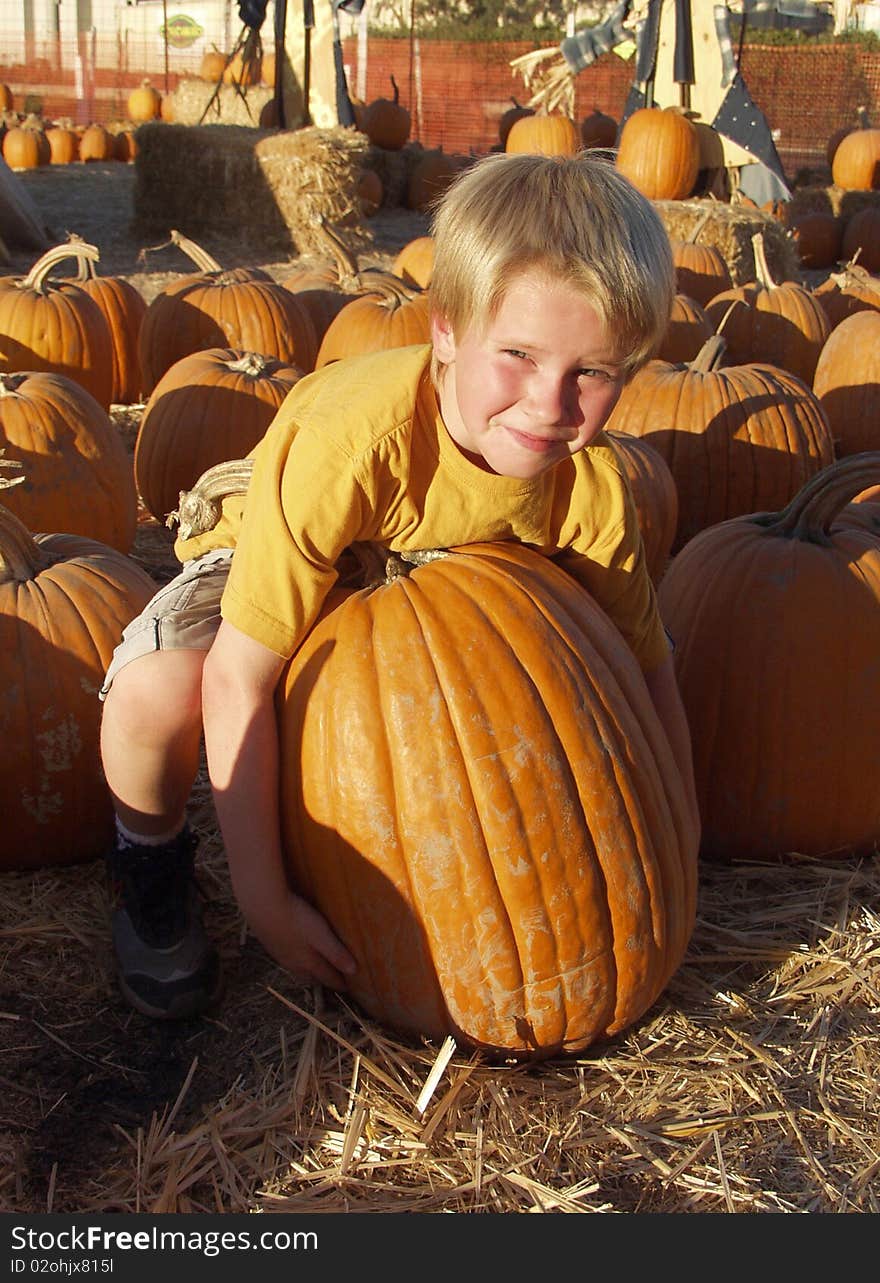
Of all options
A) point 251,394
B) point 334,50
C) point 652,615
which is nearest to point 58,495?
point 251,394

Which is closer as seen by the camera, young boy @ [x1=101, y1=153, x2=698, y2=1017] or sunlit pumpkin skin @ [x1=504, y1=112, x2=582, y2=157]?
young boy @ [x1=101, y1=153, x2=698, y2=1017]

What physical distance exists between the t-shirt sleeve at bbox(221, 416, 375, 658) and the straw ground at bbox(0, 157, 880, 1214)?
2.46 feet

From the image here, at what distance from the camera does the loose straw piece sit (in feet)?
6.74

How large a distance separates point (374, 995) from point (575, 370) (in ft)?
3.78

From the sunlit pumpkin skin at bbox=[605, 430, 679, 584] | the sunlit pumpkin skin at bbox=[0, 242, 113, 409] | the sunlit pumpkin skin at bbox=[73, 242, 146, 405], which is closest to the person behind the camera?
the sunlit pumpkin skin at bbox=[605, 430, 679, 584]

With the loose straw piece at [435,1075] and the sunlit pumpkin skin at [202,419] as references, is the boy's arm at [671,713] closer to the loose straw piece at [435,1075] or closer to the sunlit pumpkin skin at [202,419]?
the loose straw piece at [435,1075]

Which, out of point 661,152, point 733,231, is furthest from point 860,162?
point 733,231

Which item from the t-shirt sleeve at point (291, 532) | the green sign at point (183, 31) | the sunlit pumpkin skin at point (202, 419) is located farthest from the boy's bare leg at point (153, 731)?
the green sign at point (183, 31)

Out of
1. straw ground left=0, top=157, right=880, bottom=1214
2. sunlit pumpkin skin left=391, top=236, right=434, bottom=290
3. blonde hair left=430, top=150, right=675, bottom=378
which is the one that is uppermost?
blonde hair left=430, top=150, right=675, bottom=378

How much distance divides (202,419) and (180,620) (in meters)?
3.07

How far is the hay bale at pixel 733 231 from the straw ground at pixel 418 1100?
832cm

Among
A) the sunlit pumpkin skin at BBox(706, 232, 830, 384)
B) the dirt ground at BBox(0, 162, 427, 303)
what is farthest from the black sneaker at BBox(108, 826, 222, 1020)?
the dirt ground at BBox(0, 162, 427, 303)

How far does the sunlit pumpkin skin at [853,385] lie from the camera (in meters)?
6.28

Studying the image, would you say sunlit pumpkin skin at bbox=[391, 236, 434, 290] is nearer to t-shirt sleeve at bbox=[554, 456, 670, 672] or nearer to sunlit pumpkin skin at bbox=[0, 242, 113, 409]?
sunlit pumpkin skin at bbox=[0, 242, 113, 409]
